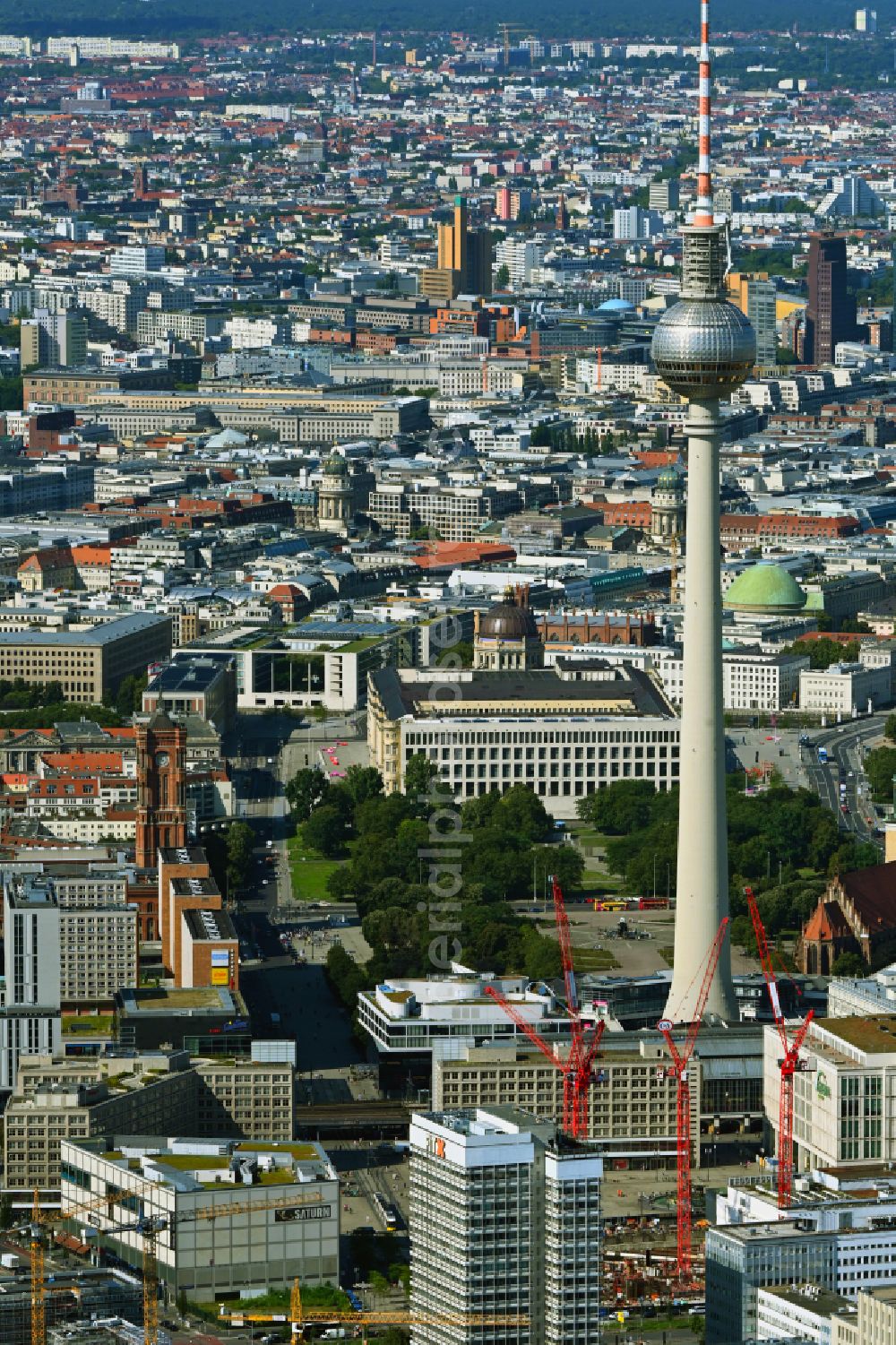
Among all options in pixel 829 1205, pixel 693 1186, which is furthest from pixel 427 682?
pixel 829 1205

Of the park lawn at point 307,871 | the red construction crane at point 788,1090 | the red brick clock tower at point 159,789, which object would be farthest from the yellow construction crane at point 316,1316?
the park lawn at point 307,871

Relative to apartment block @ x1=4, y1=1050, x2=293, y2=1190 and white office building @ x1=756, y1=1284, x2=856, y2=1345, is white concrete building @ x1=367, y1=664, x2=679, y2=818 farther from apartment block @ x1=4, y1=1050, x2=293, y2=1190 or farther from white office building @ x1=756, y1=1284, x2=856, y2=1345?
white office building @ x1=756, y1=1284, x2=856, y2=1345

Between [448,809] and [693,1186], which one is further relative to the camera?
[448,809]

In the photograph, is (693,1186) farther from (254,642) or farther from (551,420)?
(551,420)

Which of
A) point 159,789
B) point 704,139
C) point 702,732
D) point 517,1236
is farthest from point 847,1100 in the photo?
point 159,789

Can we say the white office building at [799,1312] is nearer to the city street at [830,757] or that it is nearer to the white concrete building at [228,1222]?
the white concrete building at [228,1222]

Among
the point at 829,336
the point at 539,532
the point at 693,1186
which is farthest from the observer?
the point at 829,336

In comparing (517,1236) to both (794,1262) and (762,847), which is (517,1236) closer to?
(794,1262)
